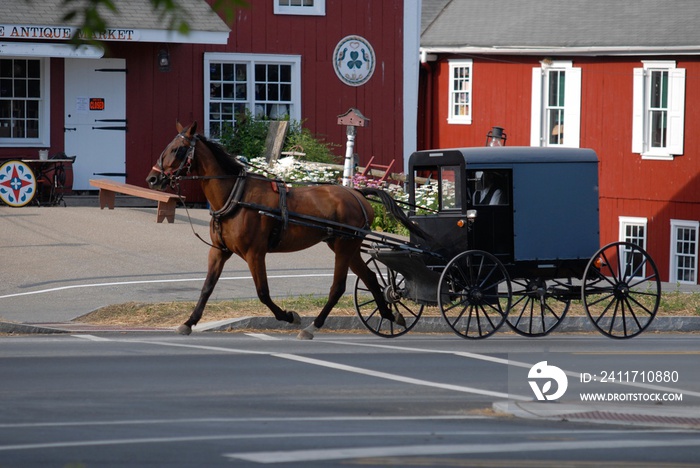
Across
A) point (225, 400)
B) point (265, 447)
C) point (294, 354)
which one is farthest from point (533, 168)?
point (265, 447)

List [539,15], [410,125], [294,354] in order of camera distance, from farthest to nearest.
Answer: [539,15] < [410,125] < [294,354]

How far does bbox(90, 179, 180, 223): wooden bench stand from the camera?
21.7 metres

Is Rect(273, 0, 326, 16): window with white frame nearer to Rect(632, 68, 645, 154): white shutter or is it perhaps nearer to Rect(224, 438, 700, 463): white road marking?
Rect(632, 68, 645, 154): white shutter

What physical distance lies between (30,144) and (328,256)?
7636mm

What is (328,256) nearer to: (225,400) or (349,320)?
(349,320)

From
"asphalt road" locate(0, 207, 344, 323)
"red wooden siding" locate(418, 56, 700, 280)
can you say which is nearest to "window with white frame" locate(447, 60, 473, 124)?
"red wooden siding" locate(418, 56, 700, 280)

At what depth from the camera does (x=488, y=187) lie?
1378cm

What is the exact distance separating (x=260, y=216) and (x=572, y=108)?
1952cm

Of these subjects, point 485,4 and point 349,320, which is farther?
point 485,4

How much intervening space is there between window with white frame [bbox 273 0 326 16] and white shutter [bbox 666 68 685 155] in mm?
8618

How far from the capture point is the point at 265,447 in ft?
25.9

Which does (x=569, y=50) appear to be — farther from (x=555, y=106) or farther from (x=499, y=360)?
(x=499, y=360)

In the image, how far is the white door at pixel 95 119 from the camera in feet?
81.7

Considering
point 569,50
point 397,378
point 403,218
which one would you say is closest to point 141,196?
point 403,218
